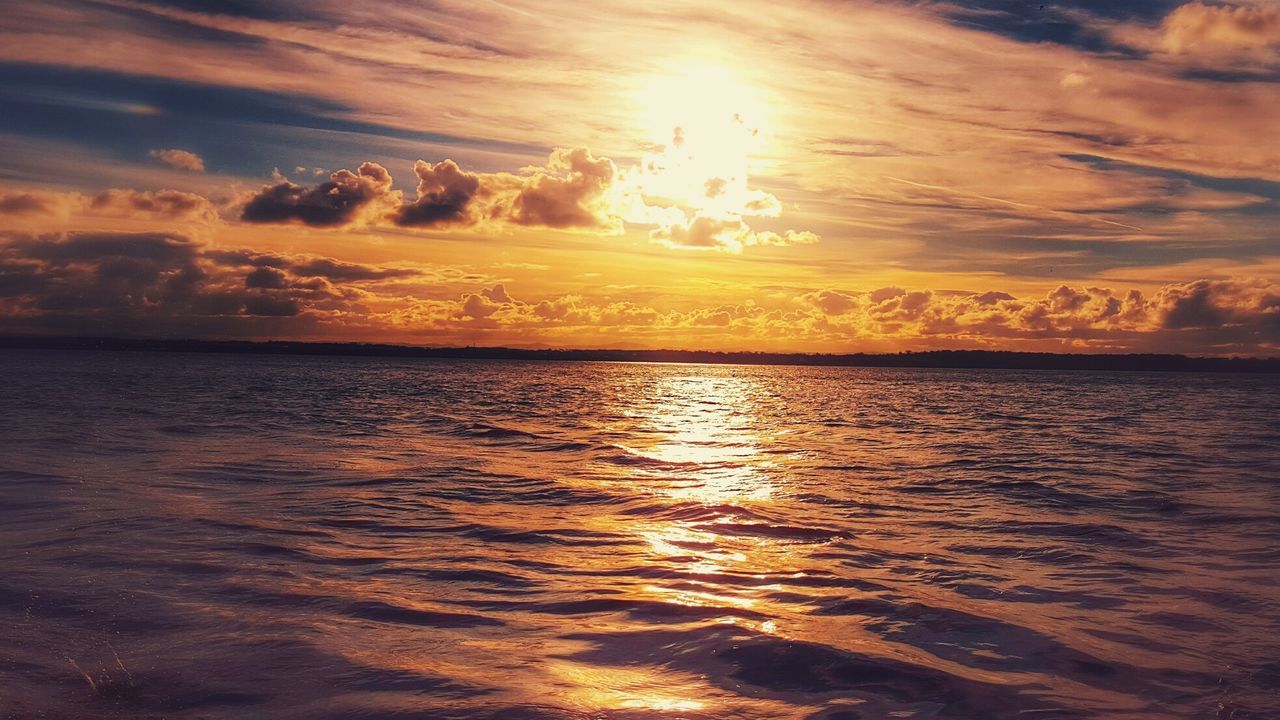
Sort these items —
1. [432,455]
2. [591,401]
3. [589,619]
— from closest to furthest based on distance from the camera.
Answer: [589,619] < [432,455] < [591,401]

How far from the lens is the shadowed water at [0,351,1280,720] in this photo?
6625 mm

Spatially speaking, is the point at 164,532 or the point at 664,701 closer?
the point at 664,701

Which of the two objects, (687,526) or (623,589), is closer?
(623,589)

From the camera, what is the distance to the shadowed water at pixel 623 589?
6625mm

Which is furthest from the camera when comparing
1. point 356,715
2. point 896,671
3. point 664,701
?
point 896,671

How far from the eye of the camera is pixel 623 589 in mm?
9734

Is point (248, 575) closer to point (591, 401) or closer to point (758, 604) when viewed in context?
point (758, 604)

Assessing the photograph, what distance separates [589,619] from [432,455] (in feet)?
55.5

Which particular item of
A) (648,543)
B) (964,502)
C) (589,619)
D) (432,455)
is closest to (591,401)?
(432,455)

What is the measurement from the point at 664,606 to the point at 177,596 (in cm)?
507

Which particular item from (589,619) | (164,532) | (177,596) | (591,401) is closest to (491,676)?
(589,619)

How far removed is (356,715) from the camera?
6.01 metres

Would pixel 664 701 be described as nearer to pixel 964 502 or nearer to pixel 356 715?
pixel 356 715

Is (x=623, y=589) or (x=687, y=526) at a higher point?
(x=623, y=589)
